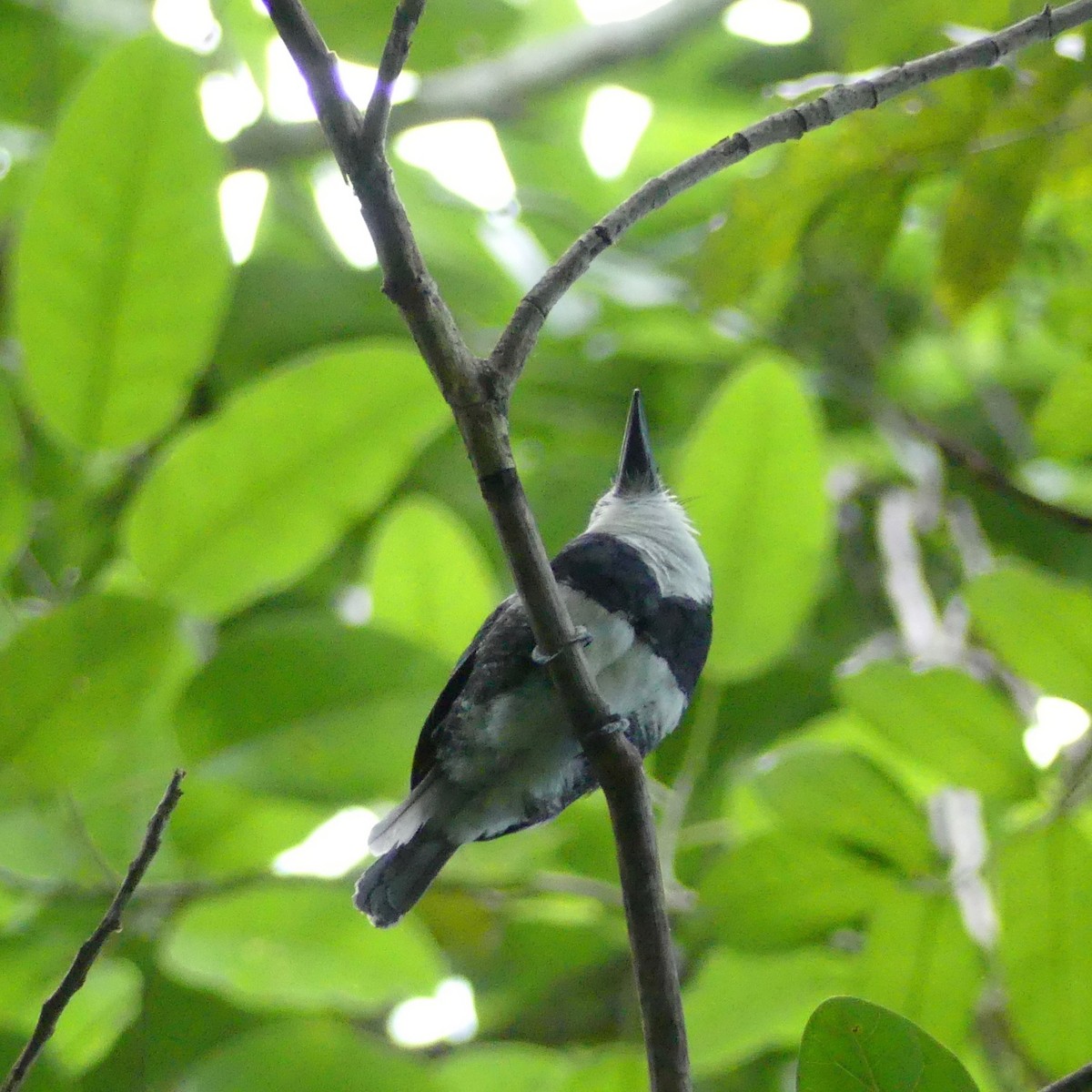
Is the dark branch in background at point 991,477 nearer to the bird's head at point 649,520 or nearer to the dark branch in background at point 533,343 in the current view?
the bird's head at point 649,520

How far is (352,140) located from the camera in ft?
3.78

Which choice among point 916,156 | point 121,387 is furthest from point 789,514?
point 121,387

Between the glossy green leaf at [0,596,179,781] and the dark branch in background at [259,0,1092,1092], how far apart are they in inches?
25.7

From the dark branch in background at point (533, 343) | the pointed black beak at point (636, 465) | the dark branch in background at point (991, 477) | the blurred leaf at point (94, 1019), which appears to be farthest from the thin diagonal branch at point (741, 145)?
the blurred leaf at point (94, 1019)

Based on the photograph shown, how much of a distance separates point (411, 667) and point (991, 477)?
0.96 meters

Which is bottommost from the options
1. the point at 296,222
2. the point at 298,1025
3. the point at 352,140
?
the point at 298,1025

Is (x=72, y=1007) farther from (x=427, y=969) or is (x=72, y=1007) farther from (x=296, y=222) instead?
(x=296, y=222)

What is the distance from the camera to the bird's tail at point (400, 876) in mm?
2020

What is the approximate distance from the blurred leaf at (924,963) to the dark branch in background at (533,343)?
2.42ft

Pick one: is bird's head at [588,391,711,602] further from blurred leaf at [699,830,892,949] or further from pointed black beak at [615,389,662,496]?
blurred leaf at [699,830,892,949]

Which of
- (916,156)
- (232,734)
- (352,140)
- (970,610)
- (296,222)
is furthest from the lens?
(296,222)

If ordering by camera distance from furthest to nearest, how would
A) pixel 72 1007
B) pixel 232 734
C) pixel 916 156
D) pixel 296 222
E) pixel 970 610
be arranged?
pixel 296 222
pixel 72 1007
pixel 916 156
pixel 232 734
pixel 970 610

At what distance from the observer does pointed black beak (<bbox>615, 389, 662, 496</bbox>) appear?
266cm

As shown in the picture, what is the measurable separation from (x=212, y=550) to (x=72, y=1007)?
959 millimetres
